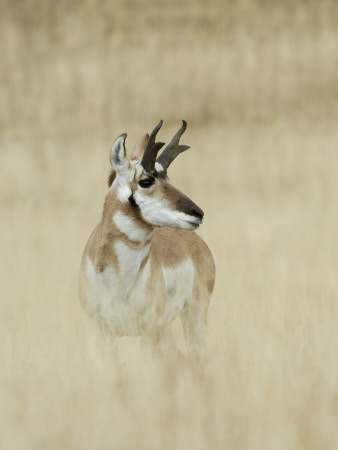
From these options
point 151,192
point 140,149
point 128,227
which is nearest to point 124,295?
point 128,227

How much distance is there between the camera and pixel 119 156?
691 cm

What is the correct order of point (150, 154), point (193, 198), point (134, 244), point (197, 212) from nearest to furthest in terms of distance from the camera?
point (197, 212) < point (150, 154) < point (134, 244) < point (193, 198)

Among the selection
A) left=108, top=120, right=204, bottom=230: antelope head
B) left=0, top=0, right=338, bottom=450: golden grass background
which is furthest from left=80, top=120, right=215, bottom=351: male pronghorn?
left=0, top=0, right=338, bottom=450: golden grass background

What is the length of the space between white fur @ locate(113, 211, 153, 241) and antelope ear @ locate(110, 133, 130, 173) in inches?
13.8

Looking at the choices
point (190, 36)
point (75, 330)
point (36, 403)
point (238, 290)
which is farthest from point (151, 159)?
point (190, 36)

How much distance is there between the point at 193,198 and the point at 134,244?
43.0 ft

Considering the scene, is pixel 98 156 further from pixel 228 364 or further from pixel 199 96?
pixel 228 364

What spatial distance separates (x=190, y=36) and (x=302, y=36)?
12.5ft

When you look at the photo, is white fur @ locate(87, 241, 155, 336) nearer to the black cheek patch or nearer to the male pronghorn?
the male pronghorn

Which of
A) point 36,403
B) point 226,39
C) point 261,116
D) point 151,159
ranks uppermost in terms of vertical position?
point 226,39

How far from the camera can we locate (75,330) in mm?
7438

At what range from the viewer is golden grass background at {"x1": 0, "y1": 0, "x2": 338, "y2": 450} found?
17.5 ft

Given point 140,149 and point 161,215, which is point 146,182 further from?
point 140,149

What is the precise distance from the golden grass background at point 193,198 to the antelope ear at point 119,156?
1.33m
